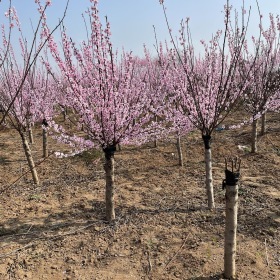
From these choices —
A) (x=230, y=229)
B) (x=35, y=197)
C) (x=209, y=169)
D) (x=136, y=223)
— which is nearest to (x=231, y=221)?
(x=230, y=229)

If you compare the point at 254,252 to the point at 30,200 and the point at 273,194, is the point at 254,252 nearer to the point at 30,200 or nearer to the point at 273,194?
the point at 273,194

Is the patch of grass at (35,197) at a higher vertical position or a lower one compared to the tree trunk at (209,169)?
lower

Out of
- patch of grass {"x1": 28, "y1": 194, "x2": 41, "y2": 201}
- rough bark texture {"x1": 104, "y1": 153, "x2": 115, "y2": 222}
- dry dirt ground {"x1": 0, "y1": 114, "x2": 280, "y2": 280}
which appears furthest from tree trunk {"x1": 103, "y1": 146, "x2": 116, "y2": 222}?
patch of grass {"x1": 28, "y1": 194, "x2": 41, "y2": 201}

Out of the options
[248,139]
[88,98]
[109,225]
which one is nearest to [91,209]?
[109,225]

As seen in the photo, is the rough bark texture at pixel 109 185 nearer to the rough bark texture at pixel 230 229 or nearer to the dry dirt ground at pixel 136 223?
the dry dirt ground at pixel 136 223

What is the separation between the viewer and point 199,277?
421 cm

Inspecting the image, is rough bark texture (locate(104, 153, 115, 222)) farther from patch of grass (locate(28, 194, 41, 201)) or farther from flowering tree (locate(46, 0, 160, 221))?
patch of grass (locate(28, 194, 41, 201))

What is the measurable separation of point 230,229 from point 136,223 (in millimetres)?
2117

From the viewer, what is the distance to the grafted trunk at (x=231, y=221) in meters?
3.96

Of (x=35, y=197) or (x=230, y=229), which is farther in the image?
(x=35, y=197)

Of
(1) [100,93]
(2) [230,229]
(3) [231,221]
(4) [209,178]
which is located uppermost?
(1) [100,93]

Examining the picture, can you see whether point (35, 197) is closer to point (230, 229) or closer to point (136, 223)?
point (136, 223)

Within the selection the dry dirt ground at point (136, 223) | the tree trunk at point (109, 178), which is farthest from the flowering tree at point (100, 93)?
the dry dirt ground at point (136, 223)

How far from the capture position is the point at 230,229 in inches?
160
